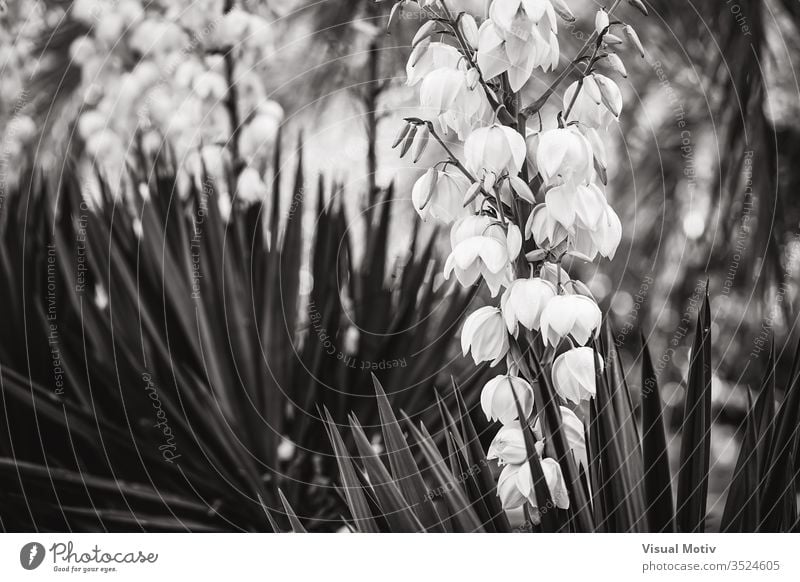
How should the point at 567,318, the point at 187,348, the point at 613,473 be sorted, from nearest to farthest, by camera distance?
1. the point at 567,318
2. the point at 613,473
3. the point at 187,348

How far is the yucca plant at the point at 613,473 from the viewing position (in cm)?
74

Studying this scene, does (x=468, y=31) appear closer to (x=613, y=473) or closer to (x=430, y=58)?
(x=430, y=58)

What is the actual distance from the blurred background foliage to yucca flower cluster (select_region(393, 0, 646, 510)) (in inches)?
13.1

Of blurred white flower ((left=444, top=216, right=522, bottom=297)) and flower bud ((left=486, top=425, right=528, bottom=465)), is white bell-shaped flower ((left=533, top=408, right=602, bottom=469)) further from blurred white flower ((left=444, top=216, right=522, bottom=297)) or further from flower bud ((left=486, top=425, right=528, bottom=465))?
blurred white flower ((left=444, top=216, right=522, bottom=297))

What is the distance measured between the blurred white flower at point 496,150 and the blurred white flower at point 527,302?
0.29 ft

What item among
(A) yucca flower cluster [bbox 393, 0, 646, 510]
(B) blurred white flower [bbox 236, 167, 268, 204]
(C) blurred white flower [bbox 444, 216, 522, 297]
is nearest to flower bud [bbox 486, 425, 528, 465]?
(A) yucca flower cluster [bbox 393, 0, 646, 510]

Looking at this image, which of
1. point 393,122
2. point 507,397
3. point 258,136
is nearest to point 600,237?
point 507,397

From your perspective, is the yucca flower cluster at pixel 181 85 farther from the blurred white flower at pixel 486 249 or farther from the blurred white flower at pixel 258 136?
the blurred white flower at pixel 486 249

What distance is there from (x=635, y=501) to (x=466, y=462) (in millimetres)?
170

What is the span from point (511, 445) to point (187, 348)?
18.8 inches

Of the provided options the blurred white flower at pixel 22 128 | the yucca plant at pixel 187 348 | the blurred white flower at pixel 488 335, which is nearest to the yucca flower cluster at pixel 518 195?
the blurred white flower at pixel 488 335

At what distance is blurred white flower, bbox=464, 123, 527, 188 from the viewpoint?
Result: 2.08 feet

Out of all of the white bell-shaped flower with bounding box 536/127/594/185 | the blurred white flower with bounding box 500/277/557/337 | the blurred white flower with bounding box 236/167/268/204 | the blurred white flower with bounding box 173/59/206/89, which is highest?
the blurred white flower with bounding box 173/59/206/89

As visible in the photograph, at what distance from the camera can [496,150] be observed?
0.63 meters
